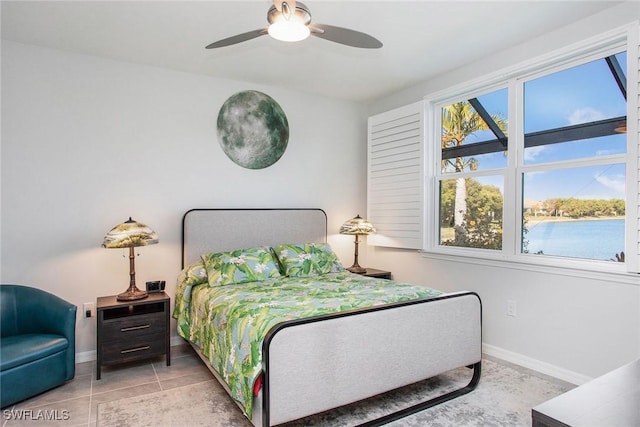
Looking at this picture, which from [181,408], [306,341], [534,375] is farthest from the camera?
[534,375]

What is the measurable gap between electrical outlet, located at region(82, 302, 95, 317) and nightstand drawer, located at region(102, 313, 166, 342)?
0.49m

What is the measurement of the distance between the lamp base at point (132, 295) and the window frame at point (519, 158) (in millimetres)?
2729

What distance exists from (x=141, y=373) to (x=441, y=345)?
2324 mm

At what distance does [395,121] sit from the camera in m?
4.21

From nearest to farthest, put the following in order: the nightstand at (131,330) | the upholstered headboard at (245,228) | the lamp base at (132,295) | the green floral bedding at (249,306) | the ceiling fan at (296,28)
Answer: the ceiling fan at (296,28) < the green floral bedding at (249,306) < the nightstand at (131,330) < the lamp base at (132,295) < the upholstered headboard at (245,228)

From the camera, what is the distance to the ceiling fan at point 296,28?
6.15 feet

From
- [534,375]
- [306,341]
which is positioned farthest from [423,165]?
[306,341]

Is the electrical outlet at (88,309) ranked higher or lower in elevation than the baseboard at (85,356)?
higher

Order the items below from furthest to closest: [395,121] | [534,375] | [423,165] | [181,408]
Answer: [395,121], [423,165], [534,375], [181,408]

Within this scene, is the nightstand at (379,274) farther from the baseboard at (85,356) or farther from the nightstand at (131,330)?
the baseboard at (85,356)

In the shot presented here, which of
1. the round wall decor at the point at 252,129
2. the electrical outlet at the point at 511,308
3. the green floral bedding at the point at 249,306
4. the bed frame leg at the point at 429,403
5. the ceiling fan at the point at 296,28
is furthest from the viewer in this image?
the round wall decor at the point at 252,129

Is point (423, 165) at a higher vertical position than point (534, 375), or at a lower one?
higher

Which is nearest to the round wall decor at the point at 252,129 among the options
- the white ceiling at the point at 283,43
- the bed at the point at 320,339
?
the white ceiling at the point at 283,43

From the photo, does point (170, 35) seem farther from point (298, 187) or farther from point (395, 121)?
point (395, 121)
